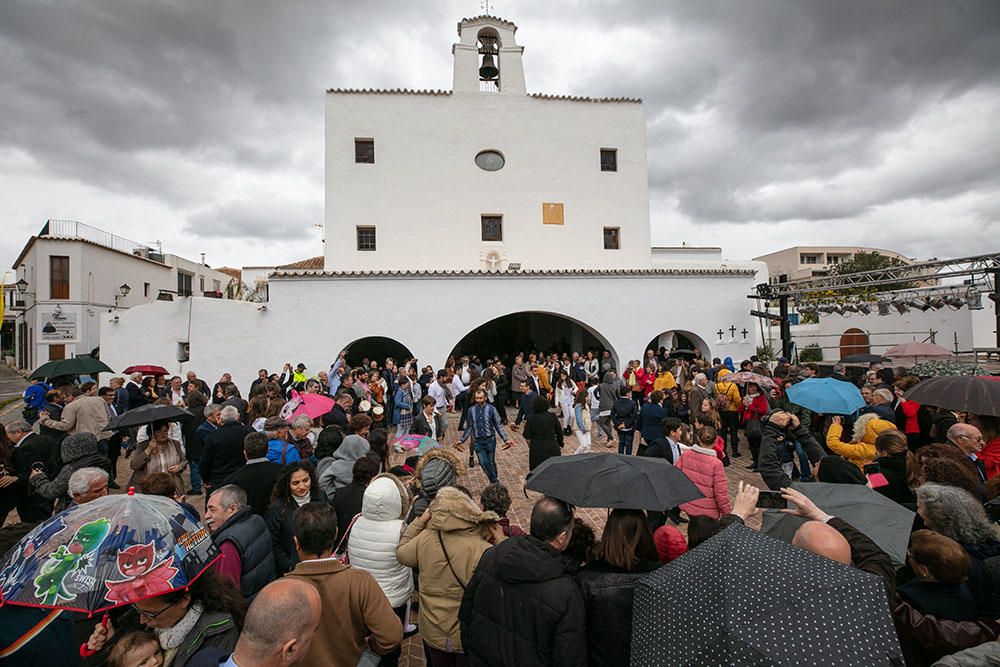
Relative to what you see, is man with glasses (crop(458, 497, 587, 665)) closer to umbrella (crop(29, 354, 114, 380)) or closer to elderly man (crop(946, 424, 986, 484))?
elderly man (crop(946, 424, 986, 484))

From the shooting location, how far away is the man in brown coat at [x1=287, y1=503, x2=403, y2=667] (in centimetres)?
259

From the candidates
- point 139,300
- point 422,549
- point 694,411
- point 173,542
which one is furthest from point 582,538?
point 139,300

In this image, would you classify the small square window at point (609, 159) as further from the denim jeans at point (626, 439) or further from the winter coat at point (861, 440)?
the winter coat at point (861, 440)

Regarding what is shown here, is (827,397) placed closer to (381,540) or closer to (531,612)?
(531,612)

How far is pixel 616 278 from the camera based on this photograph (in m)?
17.8

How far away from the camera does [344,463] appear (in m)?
4.96

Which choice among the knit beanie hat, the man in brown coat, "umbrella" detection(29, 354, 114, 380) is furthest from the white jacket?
"umbrella" detection(29, 354, 114, 380)

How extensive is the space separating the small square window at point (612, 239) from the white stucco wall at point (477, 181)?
0.23 metres

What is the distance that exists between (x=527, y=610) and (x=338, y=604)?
1.01 metres

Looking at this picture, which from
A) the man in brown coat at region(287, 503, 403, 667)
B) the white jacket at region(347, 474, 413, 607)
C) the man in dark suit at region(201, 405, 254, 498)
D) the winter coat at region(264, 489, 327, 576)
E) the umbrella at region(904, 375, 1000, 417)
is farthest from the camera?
the man in dark suit at region(201, 405, 254, 498)

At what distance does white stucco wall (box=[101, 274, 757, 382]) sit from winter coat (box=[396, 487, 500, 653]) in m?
13.8

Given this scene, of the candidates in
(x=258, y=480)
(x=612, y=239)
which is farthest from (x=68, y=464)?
(x=612, y=239)

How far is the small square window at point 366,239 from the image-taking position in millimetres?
20953

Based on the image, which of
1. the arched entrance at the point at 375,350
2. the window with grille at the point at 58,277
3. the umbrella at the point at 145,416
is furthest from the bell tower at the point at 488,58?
the window with grille at the point at 58,277
